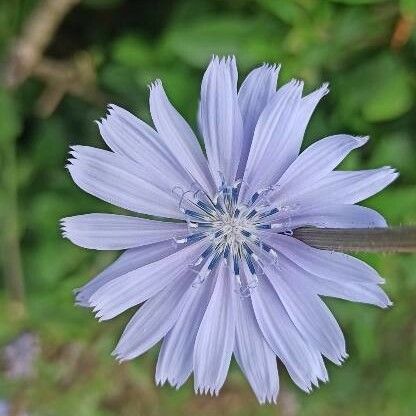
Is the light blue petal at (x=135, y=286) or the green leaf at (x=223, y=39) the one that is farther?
the green leaf at (x=223, y=39)

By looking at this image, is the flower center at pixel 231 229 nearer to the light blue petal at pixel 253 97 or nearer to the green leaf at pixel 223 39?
the light blue petal at pixel 253 97

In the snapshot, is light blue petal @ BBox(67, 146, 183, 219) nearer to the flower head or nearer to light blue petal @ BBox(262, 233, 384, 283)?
the flower head

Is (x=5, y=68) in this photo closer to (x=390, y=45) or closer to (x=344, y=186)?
(x=390, y=45)

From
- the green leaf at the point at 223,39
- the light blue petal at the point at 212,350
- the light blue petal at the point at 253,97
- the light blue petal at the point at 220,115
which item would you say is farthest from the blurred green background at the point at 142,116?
the light blue petal at the point at 212,350

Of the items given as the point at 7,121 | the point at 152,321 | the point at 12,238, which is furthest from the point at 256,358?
the point at 7,121

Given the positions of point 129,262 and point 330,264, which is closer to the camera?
point 330,264

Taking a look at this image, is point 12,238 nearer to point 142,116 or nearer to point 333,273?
point 142,116

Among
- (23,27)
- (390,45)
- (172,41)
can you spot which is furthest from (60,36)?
(390,45)
